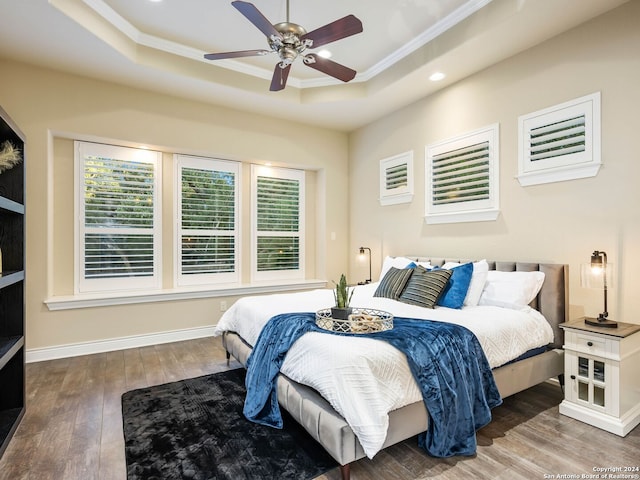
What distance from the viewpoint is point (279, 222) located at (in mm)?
5387

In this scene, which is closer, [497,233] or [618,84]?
[618,84]

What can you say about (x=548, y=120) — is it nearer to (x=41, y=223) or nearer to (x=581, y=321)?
(x=581, y=321)

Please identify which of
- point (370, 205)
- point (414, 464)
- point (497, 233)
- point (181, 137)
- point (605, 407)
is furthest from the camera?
point (370, 205)

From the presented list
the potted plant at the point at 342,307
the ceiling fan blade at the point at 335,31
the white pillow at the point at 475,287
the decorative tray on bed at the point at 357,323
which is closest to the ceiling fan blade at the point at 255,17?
the ceiling fan blade at the point at 335,31

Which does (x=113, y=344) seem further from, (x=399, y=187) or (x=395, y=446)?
(x=399, y=187)

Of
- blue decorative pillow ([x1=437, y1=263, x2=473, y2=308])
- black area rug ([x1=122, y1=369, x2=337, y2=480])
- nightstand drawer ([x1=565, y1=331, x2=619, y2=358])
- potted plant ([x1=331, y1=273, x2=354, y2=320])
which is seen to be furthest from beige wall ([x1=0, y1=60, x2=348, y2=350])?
nightstand drawer ([x1=565, y1=331, x2=619, y2=358])

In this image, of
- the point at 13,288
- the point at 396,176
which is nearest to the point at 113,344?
the point at 13,288

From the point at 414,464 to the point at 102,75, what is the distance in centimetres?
455

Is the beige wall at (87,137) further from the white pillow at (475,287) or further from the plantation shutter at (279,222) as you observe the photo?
the white pillow at (475,287)

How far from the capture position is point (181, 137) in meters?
4.36

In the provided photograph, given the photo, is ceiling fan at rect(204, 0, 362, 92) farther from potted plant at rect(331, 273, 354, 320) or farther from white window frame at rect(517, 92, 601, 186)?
white window frame at rect(517, 92, 601, 186)

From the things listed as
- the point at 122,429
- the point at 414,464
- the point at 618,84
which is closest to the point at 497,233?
the point at 618,84

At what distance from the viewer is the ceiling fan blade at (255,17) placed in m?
2.08

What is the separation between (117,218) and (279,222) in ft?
7.09
